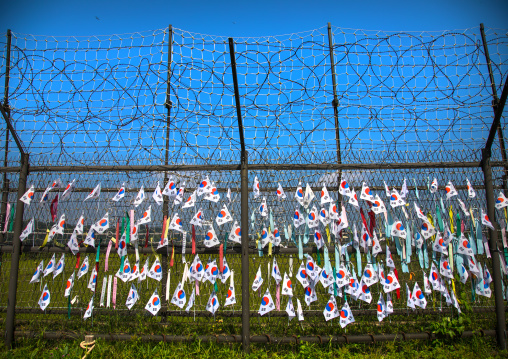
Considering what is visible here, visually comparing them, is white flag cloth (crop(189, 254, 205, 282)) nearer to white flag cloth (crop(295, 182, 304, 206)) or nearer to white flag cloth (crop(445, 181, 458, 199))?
white flag cloth (crop(295, 182, 304, 206))

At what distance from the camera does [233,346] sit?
10.6 feet

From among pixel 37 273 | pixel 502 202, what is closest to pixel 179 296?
pixel 37 273

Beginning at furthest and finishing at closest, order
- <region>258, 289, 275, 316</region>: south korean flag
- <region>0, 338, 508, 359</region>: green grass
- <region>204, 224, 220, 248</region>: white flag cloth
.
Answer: <region>204, 224, 220, 248</region>: white flag cloth
<region>258, 289, 275, 316</region>: south korean flag
<region>0, 338, 508, 359</region>: green grass

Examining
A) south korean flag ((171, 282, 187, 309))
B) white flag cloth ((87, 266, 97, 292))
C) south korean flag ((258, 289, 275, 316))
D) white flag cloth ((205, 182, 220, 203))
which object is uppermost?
white flag cloth ((205, 182, 220, 203))

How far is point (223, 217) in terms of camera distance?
3422 mm

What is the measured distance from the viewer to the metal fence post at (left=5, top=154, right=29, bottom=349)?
340cm

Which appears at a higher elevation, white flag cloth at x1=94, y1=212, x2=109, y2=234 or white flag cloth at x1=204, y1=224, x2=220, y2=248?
white flag cloth at x1=94, y1=212, x2=109, y2=234

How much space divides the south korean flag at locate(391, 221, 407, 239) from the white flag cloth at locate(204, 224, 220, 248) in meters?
1.92

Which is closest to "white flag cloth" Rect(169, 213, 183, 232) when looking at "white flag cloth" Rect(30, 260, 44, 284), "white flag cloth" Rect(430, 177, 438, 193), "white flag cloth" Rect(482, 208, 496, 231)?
"white flag cloth" Rect(30, 260, 44, 284)

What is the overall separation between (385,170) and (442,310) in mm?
1784

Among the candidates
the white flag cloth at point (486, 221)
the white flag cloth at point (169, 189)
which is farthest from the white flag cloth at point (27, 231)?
the white flag cloth at point (486, 221)

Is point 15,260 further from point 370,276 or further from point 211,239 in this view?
point 370,276

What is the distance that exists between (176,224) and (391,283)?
7.98 feet

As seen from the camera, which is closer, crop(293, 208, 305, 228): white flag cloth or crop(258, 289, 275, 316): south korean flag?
crop(258, 289, 275, 316): south korean flag
